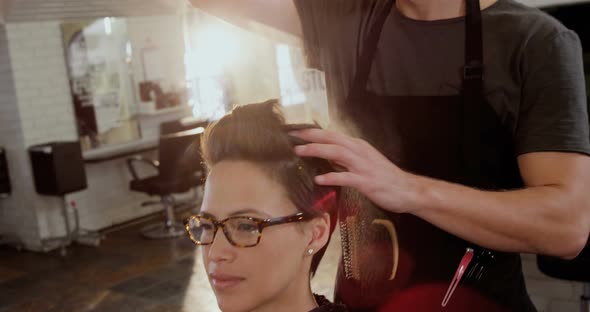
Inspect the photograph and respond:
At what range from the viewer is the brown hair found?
1.08m

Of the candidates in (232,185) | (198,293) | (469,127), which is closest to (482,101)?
(469,127)

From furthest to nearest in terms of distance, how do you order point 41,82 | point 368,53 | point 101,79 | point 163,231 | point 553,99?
point 101,79 < point 163,231 < point 41,82 < point 368,53 < point 553,99

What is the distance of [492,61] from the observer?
109 centimetres

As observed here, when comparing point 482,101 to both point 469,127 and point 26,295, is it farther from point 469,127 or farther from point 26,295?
point 26,295

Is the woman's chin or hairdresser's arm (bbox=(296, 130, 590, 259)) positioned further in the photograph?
the woman's chin

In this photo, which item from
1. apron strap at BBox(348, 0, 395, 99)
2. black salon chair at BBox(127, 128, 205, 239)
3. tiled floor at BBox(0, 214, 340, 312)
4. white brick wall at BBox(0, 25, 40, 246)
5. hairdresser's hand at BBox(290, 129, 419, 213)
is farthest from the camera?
black salon chair at BBox(127, 128, 205, 239)

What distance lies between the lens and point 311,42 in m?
1.26

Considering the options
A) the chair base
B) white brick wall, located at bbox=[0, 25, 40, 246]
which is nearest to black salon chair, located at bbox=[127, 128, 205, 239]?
the chair base

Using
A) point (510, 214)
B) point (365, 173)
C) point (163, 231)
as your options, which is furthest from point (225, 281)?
point (163, 231)

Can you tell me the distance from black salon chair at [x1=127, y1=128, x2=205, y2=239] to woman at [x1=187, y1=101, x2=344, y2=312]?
183 inches

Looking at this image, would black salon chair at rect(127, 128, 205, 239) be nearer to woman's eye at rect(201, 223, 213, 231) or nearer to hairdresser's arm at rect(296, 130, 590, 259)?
woman's eye at rect(201, 223, 213, 231)

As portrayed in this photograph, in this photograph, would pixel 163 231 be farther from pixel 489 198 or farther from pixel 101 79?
pixel 489 198

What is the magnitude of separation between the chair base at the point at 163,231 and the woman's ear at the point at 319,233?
4960 millimetres

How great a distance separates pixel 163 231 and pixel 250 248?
5221mm
